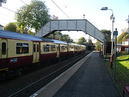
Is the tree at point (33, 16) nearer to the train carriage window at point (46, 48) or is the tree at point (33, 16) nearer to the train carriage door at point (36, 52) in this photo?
the train carriage window at point (46, 48)

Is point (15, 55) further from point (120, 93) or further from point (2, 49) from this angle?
point (120, 93)

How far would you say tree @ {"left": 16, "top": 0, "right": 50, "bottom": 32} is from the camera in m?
79.4

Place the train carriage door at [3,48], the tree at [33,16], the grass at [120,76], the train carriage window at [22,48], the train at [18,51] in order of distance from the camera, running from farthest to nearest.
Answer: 1. the tree at [33,16]
2. the train carriage window at [22,48]
3. the grass at [120,76]
4. the train at [18,51]
5. the train carriage door at [3,48]

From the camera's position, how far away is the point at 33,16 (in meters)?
81.6

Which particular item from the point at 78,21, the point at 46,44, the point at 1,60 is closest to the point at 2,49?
the point at 1,60

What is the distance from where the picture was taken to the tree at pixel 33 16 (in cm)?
7944

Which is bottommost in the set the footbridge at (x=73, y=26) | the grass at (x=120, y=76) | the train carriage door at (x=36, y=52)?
the grass at (x=120, y=76)

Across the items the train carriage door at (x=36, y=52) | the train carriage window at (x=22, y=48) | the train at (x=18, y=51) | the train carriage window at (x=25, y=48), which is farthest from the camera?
the train carriage door at (x=36, y=52)

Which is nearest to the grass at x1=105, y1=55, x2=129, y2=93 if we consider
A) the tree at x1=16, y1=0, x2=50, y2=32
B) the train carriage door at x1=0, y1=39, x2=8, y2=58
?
the train carriage door at x1=0, y1=39, x2=8, y2=58

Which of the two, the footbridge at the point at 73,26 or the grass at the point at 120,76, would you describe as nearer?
the grass at the point at 120,76

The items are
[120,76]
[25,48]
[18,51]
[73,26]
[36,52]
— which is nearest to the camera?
[18,51]

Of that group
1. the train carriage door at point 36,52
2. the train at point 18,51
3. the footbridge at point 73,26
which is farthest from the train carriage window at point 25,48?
the footbridge at point 73,26

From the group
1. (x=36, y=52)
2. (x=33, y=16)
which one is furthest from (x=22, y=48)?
(x=33, y=16)

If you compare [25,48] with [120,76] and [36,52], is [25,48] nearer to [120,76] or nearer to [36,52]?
[36,52]
